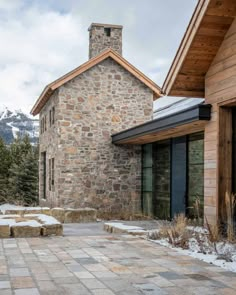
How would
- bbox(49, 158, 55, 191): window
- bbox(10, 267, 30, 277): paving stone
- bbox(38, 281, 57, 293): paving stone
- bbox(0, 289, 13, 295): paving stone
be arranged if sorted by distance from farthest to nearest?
bbox(49, 158, 55, 191): window, bbox(10, 267, 30, 277): paving stone, bbox(38, 281, 57, 293): paving stone, bbox(0, 289, 13, 295): paving stone

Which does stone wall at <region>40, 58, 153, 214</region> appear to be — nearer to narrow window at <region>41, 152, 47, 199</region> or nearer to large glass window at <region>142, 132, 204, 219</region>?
large glass window at <region>142, 132, 204, 219</region>

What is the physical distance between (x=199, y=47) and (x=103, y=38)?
1079 cm

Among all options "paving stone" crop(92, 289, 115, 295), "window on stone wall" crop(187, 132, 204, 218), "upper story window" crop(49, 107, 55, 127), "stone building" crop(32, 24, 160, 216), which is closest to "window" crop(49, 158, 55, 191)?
"stone building" crop(32, 24, 160, 216)

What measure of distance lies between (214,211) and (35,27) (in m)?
9.78

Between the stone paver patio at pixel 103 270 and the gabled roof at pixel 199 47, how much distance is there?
Result: 3.41 meters

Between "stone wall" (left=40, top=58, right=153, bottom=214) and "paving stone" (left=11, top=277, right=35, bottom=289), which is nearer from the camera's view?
"paving stone" (left=11, top=277, right=35, bottom=289)

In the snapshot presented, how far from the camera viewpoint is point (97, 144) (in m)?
17.6

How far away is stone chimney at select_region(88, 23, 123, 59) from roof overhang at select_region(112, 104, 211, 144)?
4484 mm

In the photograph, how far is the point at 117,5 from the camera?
476 inches

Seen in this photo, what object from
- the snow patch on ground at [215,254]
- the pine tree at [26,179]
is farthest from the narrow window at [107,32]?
the pine tree at [26,179]

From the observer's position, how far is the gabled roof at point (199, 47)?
839 cm

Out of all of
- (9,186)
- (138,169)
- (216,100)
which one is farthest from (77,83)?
(9,186)

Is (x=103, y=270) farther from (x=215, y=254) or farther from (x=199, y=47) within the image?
(x=199, y=47)

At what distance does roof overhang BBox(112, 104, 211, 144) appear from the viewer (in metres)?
9.49
